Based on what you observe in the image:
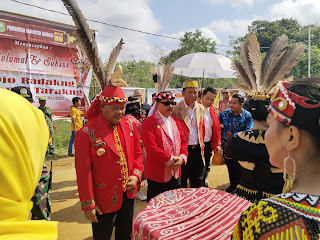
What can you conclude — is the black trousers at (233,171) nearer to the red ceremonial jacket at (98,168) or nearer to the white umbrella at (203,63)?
the white umbrella at (203,63)

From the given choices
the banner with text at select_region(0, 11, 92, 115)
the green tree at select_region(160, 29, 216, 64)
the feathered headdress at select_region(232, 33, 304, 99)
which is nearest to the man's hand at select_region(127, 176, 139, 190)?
the feathered headdress at select_region(232, 33, 304, 99)

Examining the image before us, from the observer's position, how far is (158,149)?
3.07m

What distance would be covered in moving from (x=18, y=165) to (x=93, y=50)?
1899mm

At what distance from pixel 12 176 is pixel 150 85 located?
1001 inches

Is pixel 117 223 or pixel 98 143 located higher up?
pixel 98 143

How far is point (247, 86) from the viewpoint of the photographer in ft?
8.36

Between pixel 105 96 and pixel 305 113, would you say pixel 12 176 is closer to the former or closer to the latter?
pixel 305 113

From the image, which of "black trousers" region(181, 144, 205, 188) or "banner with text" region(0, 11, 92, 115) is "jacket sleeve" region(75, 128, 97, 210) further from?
"banner with text" region(0, 11, 92, 115)

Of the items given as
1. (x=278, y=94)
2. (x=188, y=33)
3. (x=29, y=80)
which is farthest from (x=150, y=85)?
(x=278, y=94)

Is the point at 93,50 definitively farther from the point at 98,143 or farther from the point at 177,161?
the point at 177,161

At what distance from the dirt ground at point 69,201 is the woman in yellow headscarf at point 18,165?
2900 millimetres

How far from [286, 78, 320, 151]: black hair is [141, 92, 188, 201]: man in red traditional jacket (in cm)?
221

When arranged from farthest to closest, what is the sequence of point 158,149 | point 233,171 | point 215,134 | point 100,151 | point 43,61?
point 43,61 → point 233,171 → point 215,134 → point 158,149 → point 100,151

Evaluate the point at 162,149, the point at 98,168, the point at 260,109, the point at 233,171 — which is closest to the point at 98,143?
the point at 98,168
